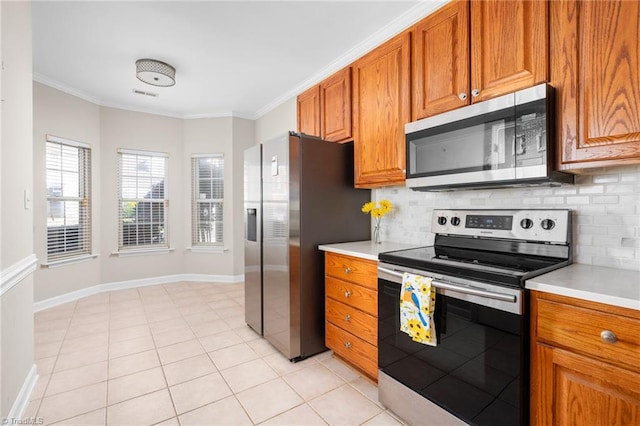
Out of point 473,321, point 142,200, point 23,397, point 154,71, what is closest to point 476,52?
point 473,321

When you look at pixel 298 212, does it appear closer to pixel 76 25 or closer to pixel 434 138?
pixel 434 138

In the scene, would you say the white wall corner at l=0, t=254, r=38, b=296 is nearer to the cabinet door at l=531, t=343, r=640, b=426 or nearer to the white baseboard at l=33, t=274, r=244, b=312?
the white baseboard at l=33, t=274, r=244, b=312

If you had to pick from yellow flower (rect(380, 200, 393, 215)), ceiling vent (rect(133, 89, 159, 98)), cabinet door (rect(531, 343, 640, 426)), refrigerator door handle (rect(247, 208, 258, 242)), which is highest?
ceiling vent (rect(133, 89, 159, 98))

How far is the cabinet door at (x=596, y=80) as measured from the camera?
1230mm

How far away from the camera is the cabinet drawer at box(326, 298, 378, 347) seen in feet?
6.50

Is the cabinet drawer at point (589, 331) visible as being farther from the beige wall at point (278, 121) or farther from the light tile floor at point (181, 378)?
Answer: the beige wall at point (278, 121)

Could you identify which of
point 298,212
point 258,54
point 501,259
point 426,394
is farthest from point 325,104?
point 426,394

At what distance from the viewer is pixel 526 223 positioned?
1695 millimetres

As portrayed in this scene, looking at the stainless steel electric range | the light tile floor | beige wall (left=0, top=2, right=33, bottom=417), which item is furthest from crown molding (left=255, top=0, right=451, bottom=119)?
the light tile floor

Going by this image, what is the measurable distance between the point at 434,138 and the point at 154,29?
2390 millimetres

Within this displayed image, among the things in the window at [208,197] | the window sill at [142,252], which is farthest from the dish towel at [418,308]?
the window sill at [142,252]

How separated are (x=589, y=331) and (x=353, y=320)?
1.31 metres

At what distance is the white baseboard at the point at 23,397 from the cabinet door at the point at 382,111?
8.17 ft

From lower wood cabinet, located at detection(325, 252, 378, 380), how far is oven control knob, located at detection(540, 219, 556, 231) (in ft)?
3.05
